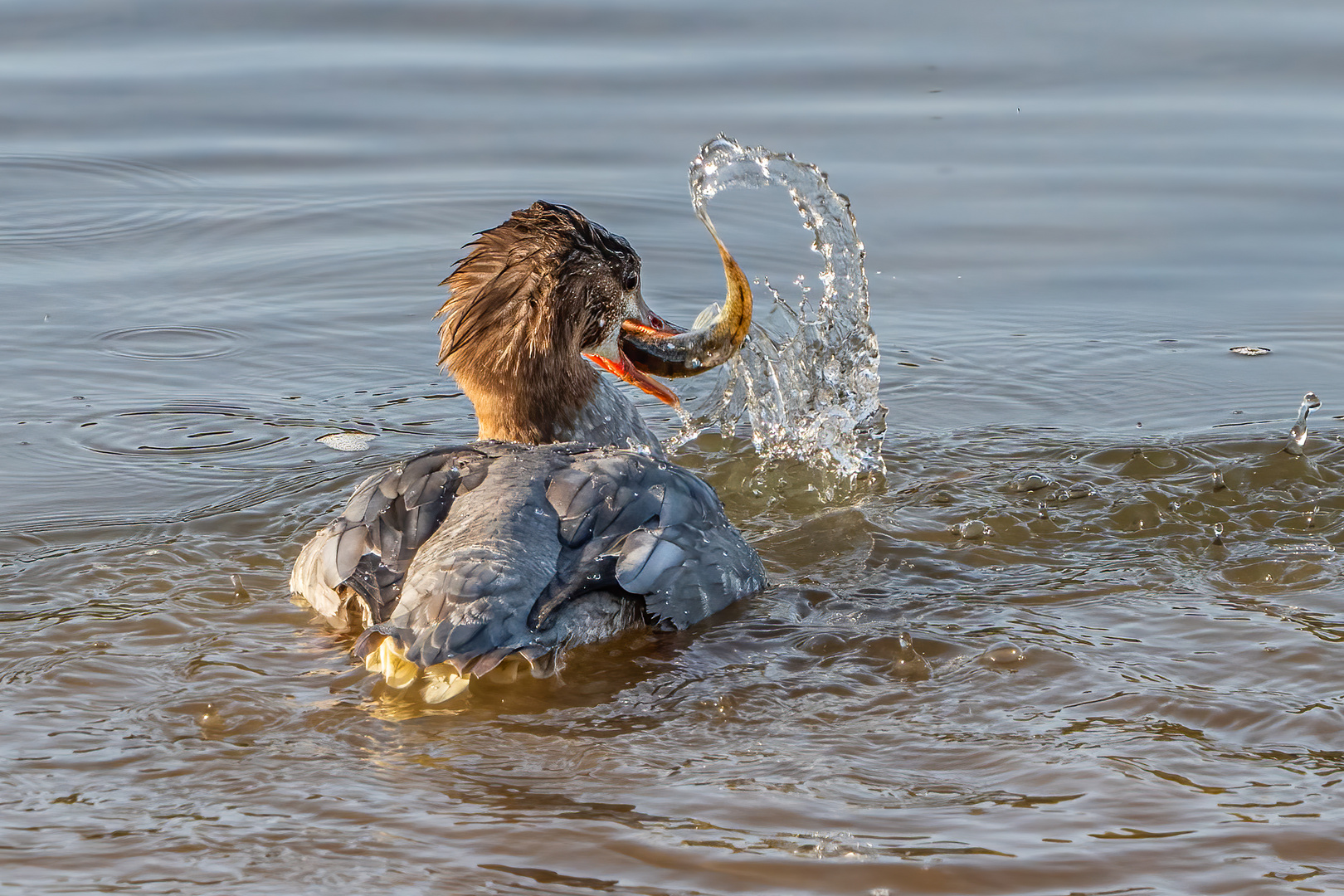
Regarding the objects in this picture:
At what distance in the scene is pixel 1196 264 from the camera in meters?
8.43

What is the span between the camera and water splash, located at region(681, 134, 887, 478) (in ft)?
20.8

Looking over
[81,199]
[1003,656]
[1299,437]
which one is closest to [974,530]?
[1003,656]

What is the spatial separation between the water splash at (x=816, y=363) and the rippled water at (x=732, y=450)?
0.16 meters

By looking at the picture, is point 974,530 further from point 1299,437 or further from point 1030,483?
point 1299,437

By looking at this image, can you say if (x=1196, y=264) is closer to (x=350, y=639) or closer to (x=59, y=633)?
(x=350, y=639)

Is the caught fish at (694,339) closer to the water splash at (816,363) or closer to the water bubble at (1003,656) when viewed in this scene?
the water splash at (816,363)

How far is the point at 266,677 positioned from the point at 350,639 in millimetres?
394

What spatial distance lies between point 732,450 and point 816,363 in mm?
512

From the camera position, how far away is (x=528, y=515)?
456cm

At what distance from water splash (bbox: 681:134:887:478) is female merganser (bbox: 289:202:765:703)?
61cm

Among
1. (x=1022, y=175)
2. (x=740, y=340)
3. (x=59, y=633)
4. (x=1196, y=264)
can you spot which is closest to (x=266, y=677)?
(x=59, y=633)

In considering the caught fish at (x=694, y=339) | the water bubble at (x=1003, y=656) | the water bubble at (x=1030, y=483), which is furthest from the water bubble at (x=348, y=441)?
the water bubble at (x=1003, y=656)

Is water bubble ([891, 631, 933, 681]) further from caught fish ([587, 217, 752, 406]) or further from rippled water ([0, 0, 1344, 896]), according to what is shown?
caught fish ([587, 217, 752, 406])

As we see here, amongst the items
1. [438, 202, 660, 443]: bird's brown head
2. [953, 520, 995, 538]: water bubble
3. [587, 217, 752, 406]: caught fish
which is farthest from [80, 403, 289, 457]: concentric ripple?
[953, 520, 995, 538]: water bubble
